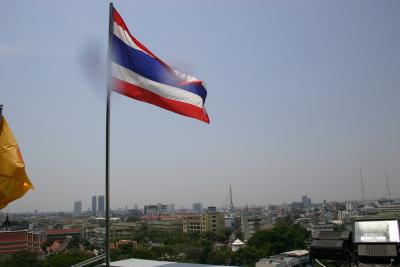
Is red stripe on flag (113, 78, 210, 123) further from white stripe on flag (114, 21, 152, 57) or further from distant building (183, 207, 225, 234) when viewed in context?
distant building (183, 207, 225, 234)

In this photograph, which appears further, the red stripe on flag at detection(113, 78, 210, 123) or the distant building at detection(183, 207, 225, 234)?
the distant building at detection(183, 207, 225, 234)

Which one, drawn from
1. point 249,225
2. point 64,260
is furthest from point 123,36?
point 249,225

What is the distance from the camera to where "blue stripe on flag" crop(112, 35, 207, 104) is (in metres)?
4.23

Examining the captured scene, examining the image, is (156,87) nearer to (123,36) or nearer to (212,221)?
(123,36)

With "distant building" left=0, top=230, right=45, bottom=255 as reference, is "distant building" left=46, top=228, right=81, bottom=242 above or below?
below

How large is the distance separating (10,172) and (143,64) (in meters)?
1.98

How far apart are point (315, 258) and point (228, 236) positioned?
6963 centimetres

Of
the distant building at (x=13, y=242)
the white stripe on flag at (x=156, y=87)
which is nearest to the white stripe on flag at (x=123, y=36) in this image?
the white stripe on flag at (x=156, y=87)

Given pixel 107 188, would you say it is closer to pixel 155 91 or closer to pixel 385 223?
pixel 155 91

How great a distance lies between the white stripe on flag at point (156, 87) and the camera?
13.7ft

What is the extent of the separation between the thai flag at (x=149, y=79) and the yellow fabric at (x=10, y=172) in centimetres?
141

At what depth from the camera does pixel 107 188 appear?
372cm

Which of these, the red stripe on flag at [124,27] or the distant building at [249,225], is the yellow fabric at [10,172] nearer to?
the red stripe on flag at [124,27]

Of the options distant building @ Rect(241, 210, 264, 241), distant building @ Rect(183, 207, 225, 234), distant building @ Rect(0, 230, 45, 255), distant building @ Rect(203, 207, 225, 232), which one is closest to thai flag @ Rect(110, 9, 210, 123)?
distant building @ Rect(0, 230, 45, 255)
